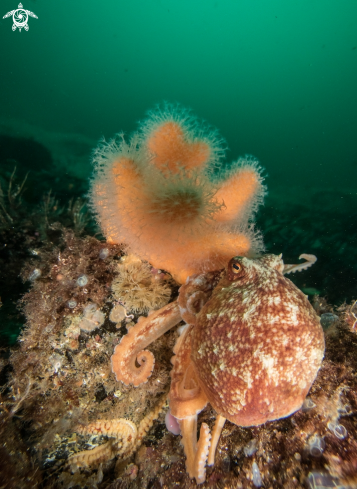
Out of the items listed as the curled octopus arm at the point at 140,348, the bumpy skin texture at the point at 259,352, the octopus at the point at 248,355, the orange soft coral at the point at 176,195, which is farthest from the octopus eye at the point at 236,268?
the curled octopus arm at the point at 140,348

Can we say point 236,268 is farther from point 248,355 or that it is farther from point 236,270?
point 248,355

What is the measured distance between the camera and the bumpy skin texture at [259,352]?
1.63 metres

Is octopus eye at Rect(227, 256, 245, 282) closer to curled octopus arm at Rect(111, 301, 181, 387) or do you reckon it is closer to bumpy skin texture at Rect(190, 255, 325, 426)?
bumpy skin texture at Rect(190, 255, 325, 426)

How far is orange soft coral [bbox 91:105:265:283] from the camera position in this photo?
2148 mm

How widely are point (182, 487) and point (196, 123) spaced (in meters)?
3.81

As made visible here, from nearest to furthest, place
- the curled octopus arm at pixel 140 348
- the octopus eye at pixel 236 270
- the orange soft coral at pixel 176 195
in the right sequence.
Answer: the octopus eye at pixel 236 270 → the orange soft coral at pixel 176 195 → the curled octopus arm at pixel 140 348

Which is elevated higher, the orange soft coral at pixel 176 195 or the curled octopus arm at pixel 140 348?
the orange soft coral at pixel 176 195

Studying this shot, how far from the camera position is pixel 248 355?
1.64 metres

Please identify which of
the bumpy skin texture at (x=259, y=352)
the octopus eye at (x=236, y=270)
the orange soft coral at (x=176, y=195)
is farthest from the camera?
the orange soft coral at (x=176, y=195)

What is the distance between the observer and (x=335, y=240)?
9352 millimetres

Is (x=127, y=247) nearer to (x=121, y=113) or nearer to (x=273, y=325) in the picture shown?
(x=273, y=325)

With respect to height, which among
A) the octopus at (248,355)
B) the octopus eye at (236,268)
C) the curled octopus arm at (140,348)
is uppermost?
the octopus eye at (236,268)

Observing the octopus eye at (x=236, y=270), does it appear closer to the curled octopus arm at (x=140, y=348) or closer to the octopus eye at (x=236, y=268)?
the octopus eye at (x=236, y=268)

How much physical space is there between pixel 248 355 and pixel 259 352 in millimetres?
79
